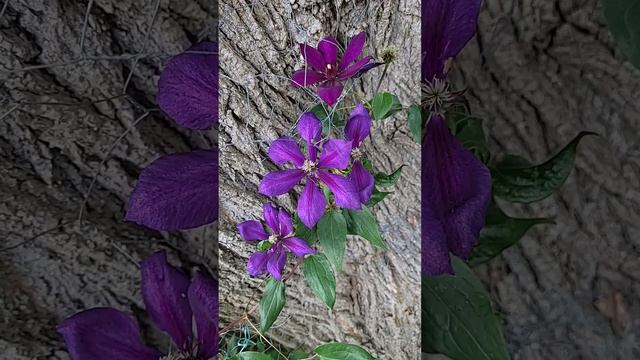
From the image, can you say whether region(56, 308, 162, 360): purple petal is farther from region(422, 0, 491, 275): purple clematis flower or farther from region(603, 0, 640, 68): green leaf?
region(603, 0, 640, 68): green leaf

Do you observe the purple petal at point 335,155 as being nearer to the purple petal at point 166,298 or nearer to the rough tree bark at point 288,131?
the rough tree bark at point 288,131

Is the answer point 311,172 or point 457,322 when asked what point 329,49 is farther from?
point 457,322

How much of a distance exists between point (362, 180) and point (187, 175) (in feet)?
0.44

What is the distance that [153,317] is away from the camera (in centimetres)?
57

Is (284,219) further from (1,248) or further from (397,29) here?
(1,248)

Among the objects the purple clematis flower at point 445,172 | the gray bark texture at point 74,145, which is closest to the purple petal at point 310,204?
the purple clematis flower at point 445,172

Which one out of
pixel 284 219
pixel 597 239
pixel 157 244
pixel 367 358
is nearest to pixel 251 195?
pixel 284 219

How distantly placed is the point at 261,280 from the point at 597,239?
13.7 inches

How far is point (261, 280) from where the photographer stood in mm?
452

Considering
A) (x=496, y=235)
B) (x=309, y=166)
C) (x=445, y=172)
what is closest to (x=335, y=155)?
(x=309, y=166)

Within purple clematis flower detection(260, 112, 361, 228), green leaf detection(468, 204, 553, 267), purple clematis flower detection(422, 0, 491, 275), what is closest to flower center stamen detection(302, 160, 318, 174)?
purple clematis flower detection(260, 112, 361, 228)

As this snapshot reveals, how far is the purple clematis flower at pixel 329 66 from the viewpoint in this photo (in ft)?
1.45

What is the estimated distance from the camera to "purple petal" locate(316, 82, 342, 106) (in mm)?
445

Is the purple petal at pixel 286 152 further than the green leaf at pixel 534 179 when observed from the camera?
No
